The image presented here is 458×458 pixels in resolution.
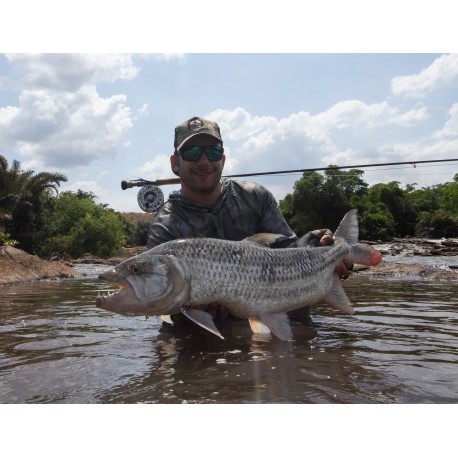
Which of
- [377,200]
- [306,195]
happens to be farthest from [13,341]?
[377,200]

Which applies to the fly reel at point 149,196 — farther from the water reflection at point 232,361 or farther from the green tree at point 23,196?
the green tree at point 23,196

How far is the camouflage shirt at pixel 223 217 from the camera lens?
6527 mm

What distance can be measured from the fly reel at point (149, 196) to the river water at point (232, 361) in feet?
14.9

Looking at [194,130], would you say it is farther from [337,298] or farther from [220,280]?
[337,298]

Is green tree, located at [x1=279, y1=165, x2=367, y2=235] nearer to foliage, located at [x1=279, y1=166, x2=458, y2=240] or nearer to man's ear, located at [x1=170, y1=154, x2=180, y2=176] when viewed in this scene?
foliage, located at [x1=279, y1=166, x2=458, y2=240]

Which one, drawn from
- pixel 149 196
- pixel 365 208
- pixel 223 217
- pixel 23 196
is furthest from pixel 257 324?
pixel 365 208

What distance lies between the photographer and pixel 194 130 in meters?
6.29

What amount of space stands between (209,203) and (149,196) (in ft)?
17.7

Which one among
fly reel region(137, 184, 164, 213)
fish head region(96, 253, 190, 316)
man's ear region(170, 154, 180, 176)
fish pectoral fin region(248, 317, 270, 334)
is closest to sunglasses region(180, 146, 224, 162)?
man's ear region(170, 154, 180, 176)

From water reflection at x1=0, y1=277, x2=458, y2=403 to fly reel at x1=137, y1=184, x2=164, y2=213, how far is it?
457 cm

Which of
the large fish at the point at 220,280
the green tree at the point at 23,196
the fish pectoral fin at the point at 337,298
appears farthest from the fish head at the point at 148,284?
the green tree at the point at 23,196

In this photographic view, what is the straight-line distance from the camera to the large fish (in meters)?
4.32

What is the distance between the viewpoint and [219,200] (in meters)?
6.69

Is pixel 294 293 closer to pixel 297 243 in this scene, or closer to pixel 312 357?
pixel 312 357
